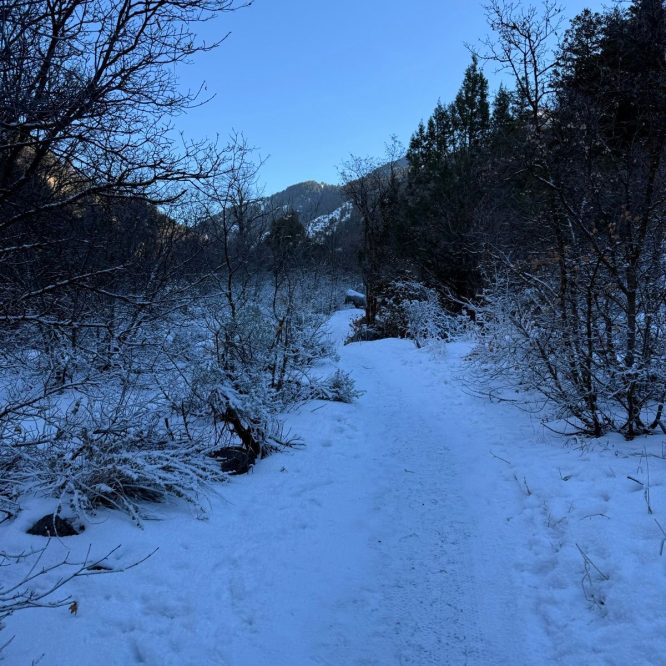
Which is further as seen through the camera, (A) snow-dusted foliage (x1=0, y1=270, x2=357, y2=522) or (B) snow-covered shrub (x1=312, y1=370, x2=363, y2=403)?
(B) snow-covered shrub (x1=312, y1=370, x2=363, y2=403)

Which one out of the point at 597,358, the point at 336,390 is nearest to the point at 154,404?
the point at 336,390

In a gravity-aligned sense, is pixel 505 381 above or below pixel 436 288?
below

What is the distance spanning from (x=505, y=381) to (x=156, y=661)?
6.75 m

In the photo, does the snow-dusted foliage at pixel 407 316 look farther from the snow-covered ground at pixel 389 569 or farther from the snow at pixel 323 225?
the snow-covered ground at pixel 389 569

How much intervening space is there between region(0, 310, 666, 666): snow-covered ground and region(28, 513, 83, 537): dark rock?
3.7 inches

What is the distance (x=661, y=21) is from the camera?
4895 millimetres

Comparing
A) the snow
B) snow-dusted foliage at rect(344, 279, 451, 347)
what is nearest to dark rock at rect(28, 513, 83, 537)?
snow-dusted foliage at rect(344, 279, 451, 347)

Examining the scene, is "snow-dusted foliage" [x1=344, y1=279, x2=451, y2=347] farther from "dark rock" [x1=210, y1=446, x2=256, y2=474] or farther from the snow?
"dark rock" [x1=210, y1=446, x2=256, y2=474]

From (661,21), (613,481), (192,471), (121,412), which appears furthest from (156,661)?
(661,21)

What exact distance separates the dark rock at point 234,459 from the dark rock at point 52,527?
174 cm

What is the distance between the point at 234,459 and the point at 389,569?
228 cm

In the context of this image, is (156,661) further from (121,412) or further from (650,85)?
(650,85)

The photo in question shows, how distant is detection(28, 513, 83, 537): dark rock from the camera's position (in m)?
3.28

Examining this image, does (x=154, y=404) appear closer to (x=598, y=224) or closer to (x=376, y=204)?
(x=598, y=224)
